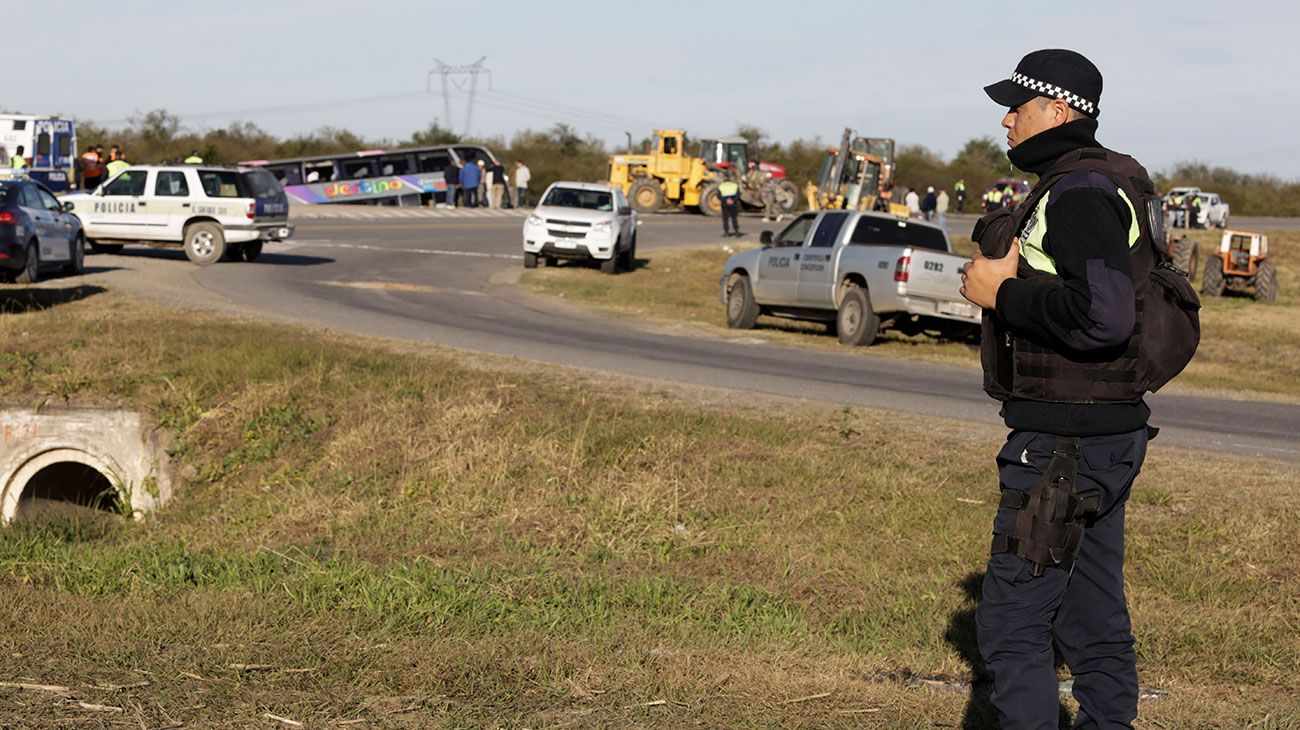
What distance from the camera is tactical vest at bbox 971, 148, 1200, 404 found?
3812mm

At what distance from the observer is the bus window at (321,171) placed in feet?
177

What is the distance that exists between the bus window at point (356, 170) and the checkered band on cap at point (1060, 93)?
172ft

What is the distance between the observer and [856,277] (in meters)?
18.7

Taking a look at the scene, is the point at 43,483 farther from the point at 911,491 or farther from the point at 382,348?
the point at 911,491

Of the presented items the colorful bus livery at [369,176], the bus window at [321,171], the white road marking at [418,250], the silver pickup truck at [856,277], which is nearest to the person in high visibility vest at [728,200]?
the white road marking at [418,250]

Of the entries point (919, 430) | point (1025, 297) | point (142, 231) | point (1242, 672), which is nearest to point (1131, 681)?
point (1025, 297)

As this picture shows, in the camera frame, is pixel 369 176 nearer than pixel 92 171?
No

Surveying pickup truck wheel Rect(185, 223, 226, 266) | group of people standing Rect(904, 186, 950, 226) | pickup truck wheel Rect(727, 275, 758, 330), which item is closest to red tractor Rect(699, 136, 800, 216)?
group of people standing Rect(904, 186, 950, 226)

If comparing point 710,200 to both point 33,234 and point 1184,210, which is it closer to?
point 1184,210

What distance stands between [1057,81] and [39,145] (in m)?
41.5

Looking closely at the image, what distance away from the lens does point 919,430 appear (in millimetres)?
10992

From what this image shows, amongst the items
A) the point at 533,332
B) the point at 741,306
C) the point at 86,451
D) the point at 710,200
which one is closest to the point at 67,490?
the point at 86,451

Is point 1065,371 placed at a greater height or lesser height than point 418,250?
greater

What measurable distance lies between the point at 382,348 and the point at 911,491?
25.5ft
